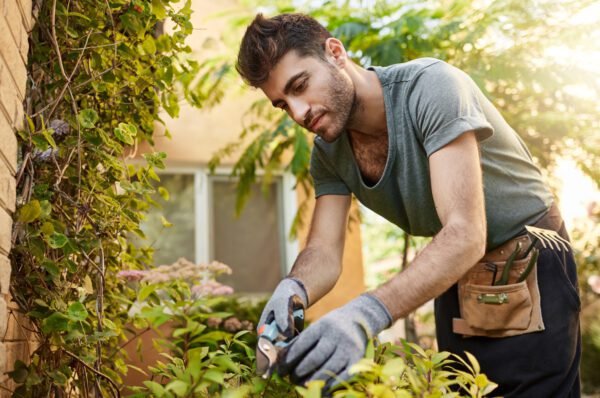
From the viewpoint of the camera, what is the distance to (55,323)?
5.60 feet

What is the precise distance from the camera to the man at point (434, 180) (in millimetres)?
1996

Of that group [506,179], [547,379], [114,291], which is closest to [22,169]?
[114,291]

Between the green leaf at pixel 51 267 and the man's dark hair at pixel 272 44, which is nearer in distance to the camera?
the green leaf at pixel 51 267

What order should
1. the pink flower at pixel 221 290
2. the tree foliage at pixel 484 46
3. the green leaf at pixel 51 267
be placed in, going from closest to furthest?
1. the green leaf at pixel 51 267
2. the pink flower at pixel 221 290
3. the tree foliage at pixel 484 46

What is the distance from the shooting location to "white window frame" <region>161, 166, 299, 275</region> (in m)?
6.40

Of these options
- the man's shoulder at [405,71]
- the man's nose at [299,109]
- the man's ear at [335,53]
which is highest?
the man's ear at [335,53]

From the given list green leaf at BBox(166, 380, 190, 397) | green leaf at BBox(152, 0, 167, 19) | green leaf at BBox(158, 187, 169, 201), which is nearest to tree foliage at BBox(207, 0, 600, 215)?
green leaf at BBox(158, 187, 169, 201)

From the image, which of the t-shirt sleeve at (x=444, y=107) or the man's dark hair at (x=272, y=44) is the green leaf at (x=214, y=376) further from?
the man's dark hair at (x=272, y=44)

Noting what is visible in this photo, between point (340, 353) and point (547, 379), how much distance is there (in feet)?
3.25

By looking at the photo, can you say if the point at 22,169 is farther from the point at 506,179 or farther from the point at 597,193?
the point at 597,193

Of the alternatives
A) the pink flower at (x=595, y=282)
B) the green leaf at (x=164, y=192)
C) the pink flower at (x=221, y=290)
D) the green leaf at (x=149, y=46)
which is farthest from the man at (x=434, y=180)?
the pink flower at (x=595, y=282)

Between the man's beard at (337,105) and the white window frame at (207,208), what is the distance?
3.98 meters

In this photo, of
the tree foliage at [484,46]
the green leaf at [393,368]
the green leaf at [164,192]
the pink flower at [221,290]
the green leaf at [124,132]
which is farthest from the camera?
the tree foliage at [484,46]

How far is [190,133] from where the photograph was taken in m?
6.45
